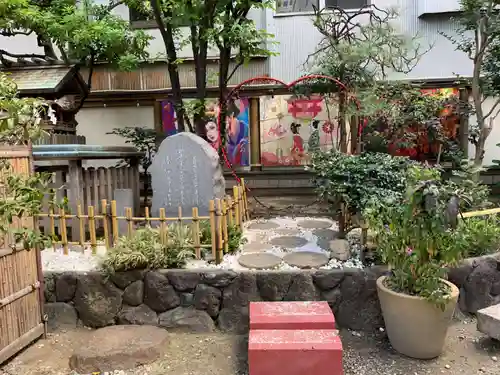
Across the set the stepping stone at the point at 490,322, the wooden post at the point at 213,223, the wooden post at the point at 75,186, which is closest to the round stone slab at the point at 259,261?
the wooden post at the point at 213,223

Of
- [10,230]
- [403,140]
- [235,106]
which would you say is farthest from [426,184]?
[235,106]

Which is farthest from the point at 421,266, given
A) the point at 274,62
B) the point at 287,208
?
the point at 274,62

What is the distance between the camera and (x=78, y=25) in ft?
27.3

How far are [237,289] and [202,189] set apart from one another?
1.99 meters

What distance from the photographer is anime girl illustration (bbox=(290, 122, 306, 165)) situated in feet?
36.4

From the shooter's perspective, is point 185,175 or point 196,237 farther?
point 185,175

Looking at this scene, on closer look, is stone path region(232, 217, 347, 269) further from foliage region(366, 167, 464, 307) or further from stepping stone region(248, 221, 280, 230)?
foliage region(366, 167, 464, 307)

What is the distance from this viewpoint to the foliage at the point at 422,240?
3.95 m

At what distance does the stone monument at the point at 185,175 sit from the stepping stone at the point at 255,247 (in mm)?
918

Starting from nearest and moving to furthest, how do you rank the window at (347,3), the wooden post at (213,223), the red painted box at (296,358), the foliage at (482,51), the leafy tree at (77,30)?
the red painted box at (296,358) → the wooden post at (213,223) → the foliage at (482,51) → the leafy tree at (77,30) → the window at (347,3)

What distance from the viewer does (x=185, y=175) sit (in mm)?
6488

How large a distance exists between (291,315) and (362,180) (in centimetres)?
233

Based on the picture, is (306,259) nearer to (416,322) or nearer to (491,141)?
(416,322)

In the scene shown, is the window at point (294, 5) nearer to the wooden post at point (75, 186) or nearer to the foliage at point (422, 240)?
the wooden post at point (75, 186)
